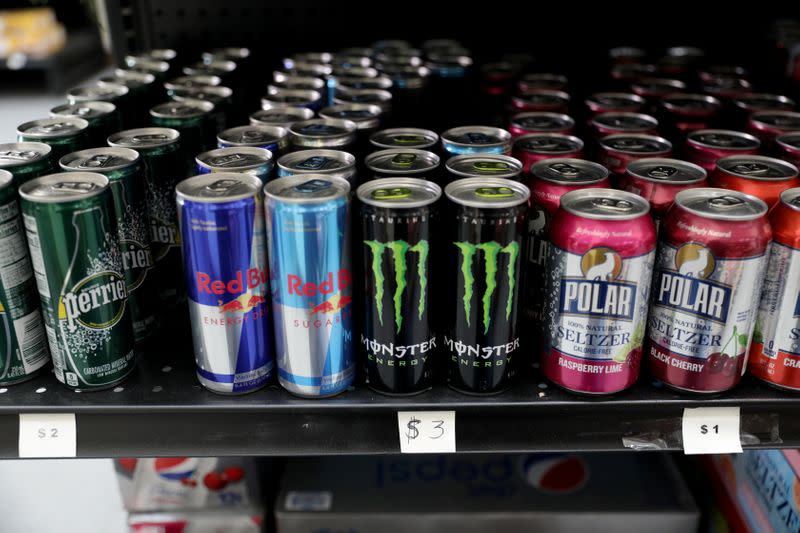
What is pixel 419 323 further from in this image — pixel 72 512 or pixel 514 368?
pixel 72 512

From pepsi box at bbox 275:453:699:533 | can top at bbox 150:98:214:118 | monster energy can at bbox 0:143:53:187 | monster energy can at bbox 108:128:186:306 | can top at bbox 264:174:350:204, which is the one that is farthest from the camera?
pepsi box at bbox 275:453:699:533

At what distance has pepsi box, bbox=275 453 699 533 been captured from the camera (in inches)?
Result: 66.0

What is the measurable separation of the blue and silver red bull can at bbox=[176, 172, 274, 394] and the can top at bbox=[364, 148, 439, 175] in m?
0.20

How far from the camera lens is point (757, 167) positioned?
1.17 metres

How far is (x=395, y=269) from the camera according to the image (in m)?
1.00

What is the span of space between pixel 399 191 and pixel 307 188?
0.13m

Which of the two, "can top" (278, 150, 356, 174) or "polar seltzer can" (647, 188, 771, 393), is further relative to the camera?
"can top" (278, 150, 356, 174)

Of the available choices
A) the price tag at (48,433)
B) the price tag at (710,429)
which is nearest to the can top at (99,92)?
the price tag at (48,433)

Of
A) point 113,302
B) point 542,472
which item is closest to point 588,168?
point 113,302

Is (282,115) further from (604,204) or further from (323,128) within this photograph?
(604,204)

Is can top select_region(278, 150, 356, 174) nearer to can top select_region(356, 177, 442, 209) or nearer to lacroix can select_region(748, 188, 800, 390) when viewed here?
can top select_region(356, 177, 442, 209)

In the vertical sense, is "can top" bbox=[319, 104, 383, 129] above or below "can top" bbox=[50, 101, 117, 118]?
below

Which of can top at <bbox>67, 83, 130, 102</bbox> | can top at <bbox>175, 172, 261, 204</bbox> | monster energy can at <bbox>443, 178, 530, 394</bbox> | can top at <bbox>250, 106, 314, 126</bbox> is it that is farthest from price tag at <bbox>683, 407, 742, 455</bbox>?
can top at <bbox>67, 83, 130, 102</bbox>

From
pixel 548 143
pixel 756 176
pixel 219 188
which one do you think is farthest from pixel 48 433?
pixel 756 176
